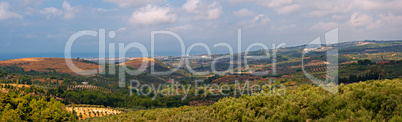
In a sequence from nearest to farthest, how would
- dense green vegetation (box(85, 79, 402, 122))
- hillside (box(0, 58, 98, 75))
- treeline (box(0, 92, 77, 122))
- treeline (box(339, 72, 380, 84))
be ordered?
1. dense green vegetation (box(85, 79, 402, 122))
2. treeline (box(0, 92, 77, 122))
3. treeline (box(339, 72, 380, 84))
4. hillside (box(0, 58, 98, 75))

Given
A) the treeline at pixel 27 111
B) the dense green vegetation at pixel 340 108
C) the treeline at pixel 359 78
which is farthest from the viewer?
the treeline at pixel 359 78

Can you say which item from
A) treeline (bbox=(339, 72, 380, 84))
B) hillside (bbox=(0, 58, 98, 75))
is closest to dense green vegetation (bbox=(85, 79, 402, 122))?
treeline (bbox=(339, 72, 380, 84))

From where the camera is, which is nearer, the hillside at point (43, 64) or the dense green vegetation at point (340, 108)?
the dense green vegetation at point (340, 108)

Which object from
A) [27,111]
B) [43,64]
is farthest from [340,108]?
[43,64]

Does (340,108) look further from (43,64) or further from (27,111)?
(43,64)

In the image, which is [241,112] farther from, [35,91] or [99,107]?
[35,91]

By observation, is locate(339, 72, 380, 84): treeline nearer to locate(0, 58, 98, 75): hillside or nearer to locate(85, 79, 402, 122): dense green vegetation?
locate(85, 79, 402, 122): dense green vegetation

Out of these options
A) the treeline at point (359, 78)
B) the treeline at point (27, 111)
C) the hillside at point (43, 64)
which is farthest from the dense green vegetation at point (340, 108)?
the hillside at point (43, 64)

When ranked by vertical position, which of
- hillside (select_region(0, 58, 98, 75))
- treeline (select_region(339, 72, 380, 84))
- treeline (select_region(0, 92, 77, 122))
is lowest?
treeline (select_region(0, 92, 77, 122))

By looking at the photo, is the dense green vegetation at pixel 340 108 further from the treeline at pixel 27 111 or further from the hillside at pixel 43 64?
the hillside at pixel 43 64

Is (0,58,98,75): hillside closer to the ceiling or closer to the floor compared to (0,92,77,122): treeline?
closer to the ceiling

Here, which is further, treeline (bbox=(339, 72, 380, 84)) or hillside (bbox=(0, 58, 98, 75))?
hillside (bbox=(0, 58, 98, 75))
